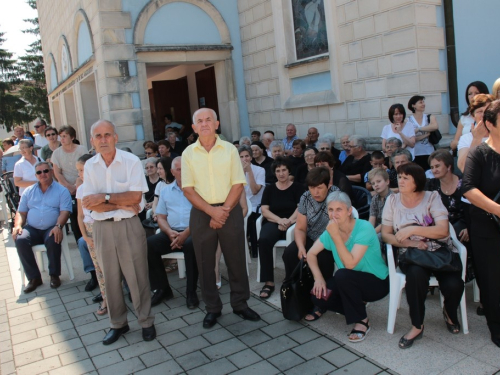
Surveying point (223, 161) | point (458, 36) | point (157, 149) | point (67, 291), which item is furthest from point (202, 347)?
point (458, 36)

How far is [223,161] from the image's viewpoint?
388cm

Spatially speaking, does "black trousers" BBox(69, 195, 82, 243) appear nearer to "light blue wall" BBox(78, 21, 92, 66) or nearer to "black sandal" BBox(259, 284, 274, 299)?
"black sandal" BBox(259, 284, 274, 299)

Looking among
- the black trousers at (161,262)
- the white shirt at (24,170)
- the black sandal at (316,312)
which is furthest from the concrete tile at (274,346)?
the white shirt at (24,170)

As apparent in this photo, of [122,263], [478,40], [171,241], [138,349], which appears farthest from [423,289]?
[478,40]

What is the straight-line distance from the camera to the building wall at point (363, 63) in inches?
259

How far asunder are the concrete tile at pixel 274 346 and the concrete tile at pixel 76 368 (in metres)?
1.23

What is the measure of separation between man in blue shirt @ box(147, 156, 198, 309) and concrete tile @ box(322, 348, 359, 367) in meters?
1.56

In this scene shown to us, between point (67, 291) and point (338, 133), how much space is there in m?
4.92

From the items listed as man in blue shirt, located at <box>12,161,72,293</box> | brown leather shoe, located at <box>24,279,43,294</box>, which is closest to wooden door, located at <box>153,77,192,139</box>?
man in blue shirt, located at <box>12,161,72,293</box>

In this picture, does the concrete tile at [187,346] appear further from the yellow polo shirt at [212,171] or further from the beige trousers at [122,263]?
the yellow polo shirt at [212,171]

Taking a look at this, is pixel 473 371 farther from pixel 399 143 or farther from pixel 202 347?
pixel 399 143

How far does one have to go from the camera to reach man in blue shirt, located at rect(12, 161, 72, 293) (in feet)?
17.7

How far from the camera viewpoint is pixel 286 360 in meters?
3.25

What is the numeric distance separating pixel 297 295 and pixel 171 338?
1073 millimetres
